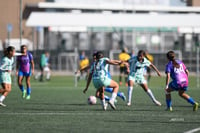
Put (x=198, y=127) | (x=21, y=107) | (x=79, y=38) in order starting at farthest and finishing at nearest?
(x=79, y=38) < (x=21, y=107) < (x=198, y=127)

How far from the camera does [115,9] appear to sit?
227 ft

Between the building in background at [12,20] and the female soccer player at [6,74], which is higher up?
the female soccer player at [6,74]

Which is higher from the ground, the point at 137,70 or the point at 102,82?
the point at 102,82

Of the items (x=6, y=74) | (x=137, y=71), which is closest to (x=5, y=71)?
(x=6, y=74)

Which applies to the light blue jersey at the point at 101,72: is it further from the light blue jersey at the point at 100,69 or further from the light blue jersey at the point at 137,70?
the light blue jersey at the point at 137,70

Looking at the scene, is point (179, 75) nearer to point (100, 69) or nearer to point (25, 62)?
point (100, 69)

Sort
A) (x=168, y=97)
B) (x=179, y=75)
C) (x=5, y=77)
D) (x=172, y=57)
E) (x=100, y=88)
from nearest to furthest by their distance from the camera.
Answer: (x=172, y=57), (x=179, y=75), (x=168, y=97), (x=100, y=88), (x=5, y=77)

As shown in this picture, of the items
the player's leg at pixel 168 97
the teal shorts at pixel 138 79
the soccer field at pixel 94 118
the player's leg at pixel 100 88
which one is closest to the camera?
the soccer field at pixel 94 118

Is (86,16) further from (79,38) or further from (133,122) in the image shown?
(133,122)

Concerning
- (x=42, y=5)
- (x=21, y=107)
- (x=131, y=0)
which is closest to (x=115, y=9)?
(x=131, y=0)

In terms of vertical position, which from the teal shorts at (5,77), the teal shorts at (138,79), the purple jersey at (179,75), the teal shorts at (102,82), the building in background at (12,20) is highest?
the purple jersey at (179,75)

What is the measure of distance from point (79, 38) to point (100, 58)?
41223mm

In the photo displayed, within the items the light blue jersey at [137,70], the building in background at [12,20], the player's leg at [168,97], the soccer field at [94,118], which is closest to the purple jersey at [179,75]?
the player's leg at [168,97]

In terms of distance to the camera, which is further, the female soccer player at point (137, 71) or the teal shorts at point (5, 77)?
the female soccer player at point (137, 71)
